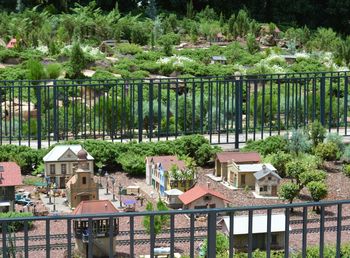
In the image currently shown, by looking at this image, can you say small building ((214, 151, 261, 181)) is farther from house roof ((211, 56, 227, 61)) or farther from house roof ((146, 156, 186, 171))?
house roof ((211, 56, 227, 61))

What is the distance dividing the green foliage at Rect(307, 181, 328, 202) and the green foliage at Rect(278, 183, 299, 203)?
16 cm

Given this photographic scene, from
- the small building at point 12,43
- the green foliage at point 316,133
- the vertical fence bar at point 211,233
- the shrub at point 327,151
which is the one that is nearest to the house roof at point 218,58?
the small building at point 12,43

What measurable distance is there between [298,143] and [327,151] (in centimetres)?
38

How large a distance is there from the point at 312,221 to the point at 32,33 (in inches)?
557

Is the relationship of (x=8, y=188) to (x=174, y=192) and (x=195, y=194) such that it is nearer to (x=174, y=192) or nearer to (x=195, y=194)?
(x=174, y=192)

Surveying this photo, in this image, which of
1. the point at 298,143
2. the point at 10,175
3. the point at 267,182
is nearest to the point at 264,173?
the point at 267,182

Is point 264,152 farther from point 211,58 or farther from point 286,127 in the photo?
point 211,58

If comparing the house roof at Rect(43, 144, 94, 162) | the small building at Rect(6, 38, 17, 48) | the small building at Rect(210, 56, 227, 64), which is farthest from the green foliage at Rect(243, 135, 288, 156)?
the small building at Rect(6, 38, 17, 48)

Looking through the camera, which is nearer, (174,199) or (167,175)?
(174,199)

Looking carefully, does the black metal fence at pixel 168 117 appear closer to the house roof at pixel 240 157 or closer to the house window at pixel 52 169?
the house roof at pixel 240 157

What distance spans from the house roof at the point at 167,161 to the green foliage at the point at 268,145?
4.76 feet

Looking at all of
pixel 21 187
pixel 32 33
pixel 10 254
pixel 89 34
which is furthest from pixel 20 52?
pixel 10 254

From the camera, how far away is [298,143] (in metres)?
11.4

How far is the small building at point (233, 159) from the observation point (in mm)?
10508
